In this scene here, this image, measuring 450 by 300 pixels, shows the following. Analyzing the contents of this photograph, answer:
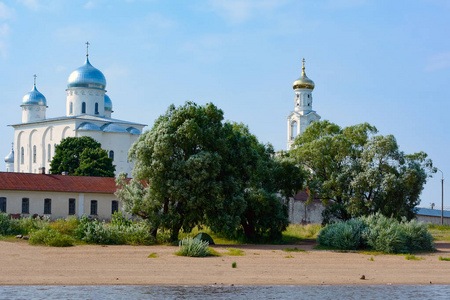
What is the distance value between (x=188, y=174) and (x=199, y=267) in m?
8.77

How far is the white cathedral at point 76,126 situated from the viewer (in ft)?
264

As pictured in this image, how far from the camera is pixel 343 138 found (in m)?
39.9

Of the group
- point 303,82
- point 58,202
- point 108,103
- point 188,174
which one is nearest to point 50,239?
point 188,174

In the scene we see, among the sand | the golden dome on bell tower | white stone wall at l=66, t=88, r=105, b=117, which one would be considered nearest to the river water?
the sand

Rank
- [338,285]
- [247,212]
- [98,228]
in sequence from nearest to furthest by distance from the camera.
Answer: [338,285] → [98,228] → [247,212]

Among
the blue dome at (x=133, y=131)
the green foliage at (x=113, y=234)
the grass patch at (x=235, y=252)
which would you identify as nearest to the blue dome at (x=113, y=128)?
the blue dome at (x=133, y=131)

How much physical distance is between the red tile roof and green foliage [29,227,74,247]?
1267 cm

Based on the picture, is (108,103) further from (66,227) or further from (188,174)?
(188,174)

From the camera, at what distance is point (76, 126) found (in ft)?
266

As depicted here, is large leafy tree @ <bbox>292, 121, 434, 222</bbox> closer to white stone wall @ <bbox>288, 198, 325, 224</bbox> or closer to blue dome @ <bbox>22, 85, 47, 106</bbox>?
white stone wall @ <bbox>288, 198, 325, 224</bbox>

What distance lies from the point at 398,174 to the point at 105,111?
2306 inches

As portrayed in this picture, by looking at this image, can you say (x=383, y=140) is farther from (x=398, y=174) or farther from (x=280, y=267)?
(x=280, y=267)

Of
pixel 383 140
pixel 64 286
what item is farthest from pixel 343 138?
pixel 64 286

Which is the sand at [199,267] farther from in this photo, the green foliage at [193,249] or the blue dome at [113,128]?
the blue dome at [113,128]
